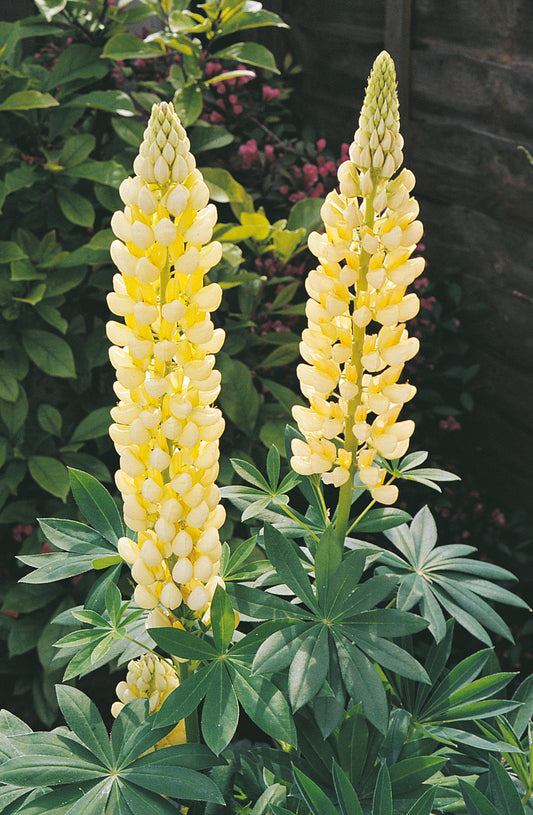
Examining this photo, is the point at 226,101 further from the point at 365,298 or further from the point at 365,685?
the point at 365,685

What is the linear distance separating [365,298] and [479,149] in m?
1.78

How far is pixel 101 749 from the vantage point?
85cm

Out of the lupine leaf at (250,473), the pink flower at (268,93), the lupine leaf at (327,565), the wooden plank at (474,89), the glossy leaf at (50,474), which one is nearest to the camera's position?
the lupine leaf at (327,565)

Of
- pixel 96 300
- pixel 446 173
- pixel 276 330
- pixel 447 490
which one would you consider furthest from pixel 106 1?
pixel 447 490

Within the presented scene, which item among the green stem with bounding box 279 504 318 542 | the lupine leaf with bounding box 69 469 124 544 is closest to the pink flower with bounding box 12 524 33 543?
the lupine leaf with bounding box 69 469 124 544

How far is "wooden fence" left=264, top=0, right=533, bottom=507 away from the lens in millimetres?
2238

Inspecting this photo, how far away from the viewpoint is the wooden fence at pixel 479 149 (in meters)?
2.24

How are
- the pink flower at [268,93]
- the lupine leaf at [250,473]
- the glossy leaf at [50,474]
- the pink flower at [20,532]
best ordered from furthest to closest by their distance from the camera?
1. the pink flower at [268,93]
2. the pink flower at [20,532]
3. the glossy leaf at [50,474]
4. the lupine leaf at [250,473]

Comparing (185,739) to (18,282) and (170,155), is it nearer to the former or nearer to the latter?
(170,155)

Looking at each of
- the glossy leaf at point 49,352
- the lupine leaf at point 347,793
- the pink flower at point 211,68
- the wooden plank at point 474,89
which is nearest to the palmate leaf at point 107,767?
the lupine leaf at point 347,793

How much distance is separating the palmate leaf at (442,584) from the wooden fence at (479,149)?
1.42m

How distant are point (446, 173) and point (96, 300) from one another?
1.26 meters

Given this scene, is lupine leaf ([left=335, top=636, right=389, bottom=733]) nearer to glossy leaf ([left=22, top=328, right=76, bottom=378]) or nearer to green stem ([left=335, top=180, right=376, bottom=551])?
green stem ([left=335, top=180, right=376, bottom=551])

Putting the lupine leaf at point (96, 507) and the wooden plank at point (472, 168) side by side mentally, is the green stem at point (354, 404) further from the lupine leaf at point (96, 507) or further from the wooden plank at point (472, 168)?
the wooden plank at point (472, 168)
